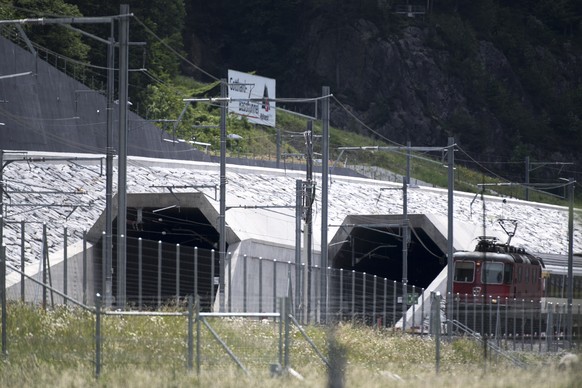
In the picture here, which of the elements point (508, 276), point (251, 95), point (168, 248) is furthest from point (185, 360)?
point (251, 95)

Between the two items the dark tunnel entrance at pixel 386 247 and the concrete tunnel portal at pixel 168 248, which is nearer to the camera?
the concrete tunnel portal at pixel 168 248

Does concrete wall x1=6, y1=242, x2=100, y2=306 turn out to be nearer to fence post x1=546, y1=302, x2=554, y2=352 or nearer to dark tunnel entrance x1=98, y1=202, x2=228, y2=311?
dark tunnel entrance x1=98, y1=202, x2=228, y2=311

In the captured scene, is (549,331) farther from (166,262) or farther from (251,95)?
(251,95)

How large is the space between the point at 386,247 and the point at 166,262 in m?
26.6

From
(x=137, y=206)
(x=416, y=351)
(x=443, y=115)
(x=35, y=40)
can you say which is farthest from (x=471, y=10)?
(x=416, y=351)

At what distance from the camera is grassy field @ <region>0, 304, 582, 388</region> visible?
2128 centimetres

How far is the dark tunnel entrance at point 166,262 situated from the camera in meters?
35.9

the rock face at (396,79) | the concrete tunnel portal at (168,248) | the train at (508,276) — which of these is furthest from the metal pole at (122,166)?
the rock face at (396,79)

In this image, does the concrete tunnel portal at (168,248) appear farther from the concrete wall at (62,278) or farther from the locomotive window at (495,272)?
the locomotive window at (495,272)

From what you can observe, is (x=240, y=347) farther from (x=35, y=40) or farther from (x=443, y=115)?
(x=443, y=115)

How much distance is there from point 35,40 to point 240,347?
52593mm

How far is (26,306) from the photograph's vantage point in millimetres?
26375

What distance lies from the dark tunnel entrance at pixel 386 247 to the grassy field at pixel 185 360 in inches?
949

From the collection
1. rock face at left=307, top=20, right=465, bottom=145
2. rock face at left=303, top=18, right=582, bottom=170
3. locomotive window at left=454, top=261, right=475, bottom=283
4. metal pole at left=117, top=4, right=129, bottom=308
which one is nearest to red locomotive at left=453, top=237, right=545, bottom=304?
locomotive window at left=454, top=261, right=475, bottom=283
